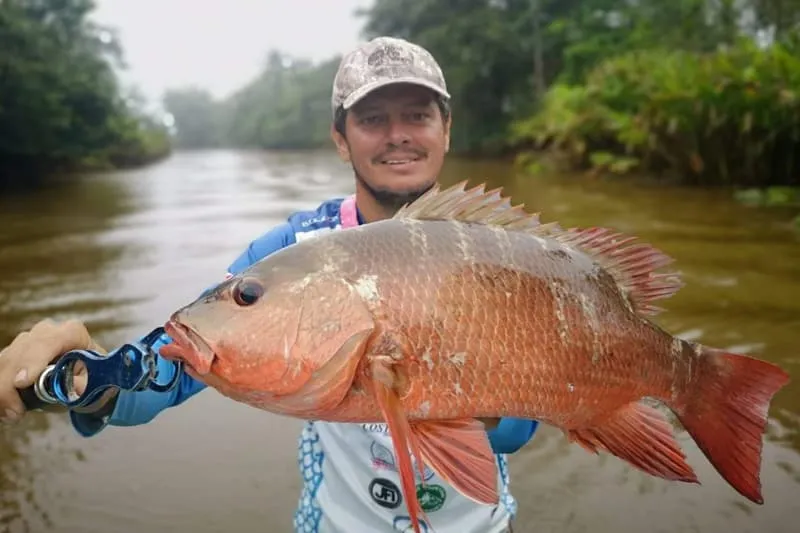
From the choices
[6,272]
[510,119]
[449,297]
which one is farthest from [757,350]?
[510,119]

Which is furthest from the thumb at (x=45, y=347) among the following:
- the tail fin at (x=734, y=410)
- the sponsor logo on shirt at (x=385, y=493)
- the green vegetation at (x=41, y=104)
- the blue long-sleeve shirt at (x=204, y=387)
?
the green vegetation at (x=41, y=104)

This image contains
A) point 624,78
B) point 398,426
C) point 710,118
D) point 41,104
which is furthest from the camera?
point 624,78

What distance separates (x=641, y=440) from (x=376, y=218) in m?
1.15

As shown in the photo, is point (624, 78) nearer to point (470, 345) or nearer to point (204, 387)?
point (204, 387)

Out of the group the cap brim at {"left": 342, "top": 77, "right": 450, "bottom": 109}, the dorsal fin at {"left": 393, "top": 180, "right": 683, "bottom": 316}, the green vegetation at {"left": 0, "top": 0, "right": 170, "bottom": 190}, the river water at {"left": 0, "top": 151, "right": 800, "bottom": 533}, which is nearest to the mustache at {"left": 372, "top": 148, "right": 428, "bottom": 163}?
the cap brim at {"left": 342, "top": 77, "right": 450, "bottom": 109}

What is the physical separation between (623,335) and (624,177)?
15900mm

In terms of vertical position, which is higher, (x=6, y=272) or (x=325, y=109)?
(x=325, y=109)

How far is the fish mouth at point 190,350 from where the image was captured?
55.6 inches

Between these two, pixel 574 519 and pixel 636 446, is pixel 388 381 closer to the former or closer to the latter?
pixel 636 446

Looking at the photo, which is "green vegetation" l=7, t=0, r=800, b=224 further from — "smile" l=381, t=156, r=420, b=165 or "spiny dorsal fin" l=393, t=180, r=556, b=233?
"spiny dorsal fin" l=393, t=180, r=556, b=233

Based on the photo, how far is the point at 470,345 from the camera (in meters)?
1.51

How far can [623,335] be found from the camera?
1701 mm

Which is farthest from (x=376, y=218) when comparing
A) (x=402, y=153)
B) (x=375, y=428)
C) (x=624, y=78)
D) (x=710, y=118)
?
(x=624, y=78)

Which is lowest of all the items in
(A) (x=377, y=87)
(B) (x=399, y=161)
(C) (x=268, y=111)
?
(B) (x=399, y=161)
